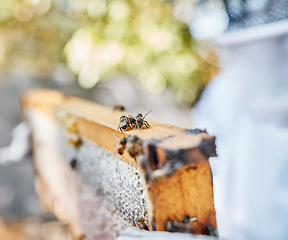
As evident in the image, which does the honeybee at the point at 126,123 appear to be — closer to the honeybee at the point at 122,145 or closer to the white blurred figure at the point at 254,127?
the honeybee at the point at 122,145

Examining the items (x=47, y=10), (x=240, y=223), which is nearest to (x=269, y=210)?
(x=240, y=223)

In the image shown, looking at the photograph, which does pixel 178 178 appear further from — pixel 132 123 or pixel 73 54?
pixel 73 54

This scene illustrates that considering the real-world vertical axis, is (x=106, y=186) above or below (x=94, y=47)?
below

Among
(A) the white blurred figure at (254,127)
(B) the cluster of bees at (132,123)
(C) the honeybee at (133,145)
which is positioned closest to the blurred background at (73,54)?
(A) the white blurred figure at (254,127)

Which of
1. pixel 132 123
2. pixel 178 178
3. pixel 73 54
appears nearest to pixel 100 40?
pixel 73 54

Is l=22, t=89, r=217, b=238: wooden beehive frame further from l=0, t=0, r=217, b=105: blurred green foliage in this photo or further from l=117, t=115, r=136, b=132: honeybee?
l=0, t=0, r=217, b=105: blurred green foliage

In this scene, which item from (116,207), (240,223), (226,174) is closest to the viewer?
(116,207)

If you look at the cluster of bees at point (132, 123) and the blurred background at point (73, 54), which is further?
the blurred background at point (73, 54)

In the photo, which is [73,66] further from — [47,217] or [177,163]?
[177,163]
